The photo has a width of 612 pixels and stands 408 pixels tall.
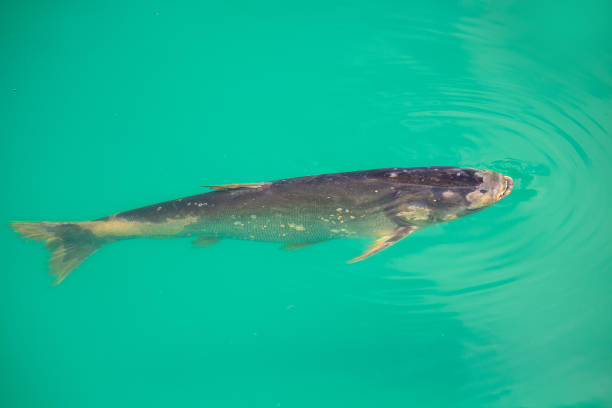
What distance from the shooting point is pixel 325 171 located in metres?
5.04

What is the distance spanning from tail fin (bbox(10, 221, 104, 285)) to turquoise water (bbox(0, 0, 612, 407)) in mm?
840

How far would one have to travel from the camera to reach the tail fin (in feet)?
13.8

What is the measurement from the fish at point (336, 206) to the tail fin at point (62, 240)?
0.80 meters

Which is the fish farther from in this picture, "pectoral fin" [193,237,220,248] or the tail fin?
the tail fin

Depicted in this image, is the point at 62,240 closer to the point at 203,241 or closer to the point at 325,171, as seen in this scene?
the point at 203,241

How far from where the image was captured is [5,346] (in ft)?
17.6

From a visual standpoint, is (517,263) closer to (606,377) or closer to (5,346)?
(606,377)

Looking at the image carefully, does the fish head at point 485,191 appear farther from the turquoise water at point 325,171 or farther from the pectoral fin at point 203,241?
the pectoral fin at point 203,241

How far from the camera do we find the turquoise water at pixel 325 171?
15.3ft

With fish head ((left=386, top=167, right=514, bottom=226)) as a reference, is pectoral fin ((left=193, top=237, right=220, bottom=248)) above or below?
below

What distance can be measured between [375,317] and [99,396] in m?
3.62

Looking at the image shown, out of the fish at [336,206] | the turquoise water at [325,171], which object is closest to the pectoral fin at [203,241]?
the fish at [336,206]

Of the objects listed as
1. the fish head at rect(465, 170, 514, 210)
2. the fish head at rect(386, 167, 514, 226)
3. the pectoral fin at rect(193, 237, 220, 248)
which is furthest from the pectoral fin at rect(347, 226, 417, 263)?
the pectoral fin at rect(193, 237, 220, 248)

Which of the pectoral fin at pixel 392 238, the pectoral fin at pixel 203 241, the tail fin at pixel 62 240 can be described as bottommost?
the pectoral fin at pixel 392 238
